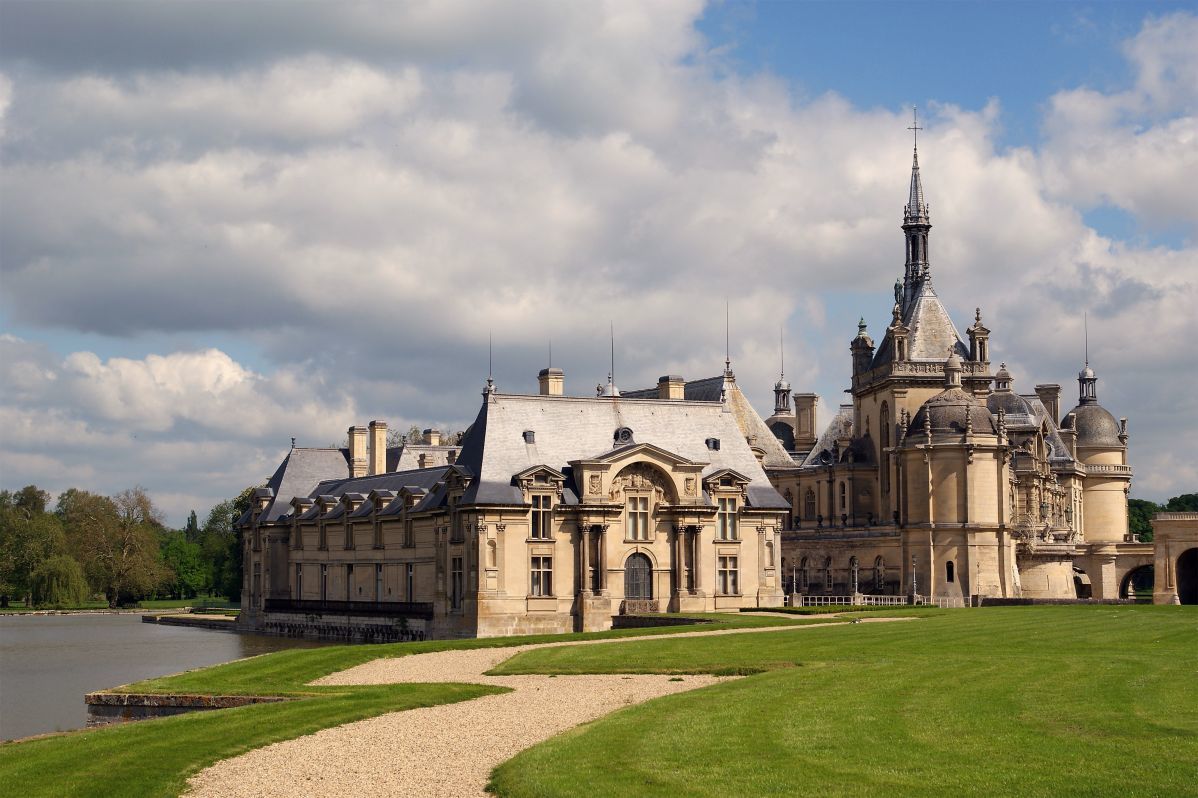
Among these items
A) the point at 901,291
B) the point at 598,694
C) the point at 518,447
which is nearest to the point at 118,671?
the point at 518,447

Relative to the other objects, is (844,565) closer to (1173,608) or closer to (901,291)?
(901,291)

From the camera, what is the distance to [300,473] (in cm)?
9838

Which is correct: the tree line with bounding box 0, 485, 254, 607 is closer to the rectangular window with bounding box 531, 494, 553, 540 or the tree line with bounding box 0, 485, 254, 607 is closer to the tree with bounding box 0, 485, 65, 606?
the tree with bounding box 0, 485, 65, 606

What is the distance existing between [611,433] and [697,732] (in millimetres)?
50099

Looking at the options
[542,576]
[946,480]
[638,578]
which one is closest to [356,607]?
[542,576]

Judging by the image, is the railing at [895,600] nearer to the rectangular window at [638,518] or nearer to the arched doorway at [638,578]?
the arched doorway at [638,578]

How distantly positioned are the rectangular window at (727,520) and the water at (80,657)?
22924mm

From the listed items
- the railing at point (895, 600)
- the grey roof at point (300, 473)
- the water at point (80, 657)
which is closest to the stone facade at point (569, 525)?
the railing at point (895, 600)

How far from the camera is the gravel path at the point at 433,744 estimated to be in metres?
21.4

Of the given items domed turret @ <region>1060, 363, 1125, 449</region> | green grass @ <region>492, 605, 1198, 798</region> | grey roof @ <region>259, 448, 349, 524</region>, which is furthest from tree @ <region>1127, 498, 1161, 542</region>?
green grass @ <region>492, 605, 1198, 798</region>

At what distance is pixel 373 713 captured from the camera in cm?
2905

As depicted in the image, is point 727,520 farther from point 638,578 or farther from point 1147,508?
point 1147,508

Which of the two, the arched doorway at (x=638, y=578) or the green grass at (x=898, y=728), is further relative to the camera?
the arched doorway at (x=638, y=578)

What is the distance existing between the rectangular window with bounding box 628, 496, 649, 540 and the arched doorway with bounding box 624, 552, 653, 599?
0.94 m
